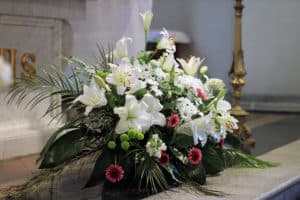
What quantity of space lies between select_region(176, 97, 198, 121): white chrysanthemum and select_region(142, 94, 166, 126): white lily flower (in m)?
0.07

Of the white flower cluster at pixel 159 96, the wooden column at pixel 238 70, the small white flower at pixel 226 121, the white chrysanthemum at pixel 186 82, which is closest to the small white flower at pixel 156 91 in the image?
the white flower cluster at pixel 159 96

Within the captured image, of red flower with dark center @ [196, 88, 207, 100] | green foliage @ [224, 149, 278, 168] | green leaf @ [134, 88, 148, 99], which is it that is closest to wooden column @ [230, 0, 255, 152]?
green foliage @ [224, 149, 278, 168]

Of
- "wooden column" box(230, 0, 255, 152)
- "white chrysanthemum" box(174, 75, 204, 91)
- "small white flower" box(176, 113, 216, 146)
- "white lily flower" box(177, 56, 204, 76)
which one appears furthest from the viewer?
"wooden column" box(230, 0, 255, 152)

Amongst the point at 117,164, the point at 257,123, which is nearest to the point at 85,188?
the point at 117,164

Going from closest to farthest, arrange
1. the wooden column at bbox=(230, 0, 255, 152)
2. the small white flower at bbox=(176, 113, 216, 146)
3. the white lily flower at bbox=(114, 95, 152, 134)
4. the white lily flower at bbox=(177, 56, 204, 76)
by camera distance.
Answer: the white lily flower at bbox=(114, 95, 152, 134), the small white flower at bbox=(176, 113, 216, 146), the white lily flower at bbox=(177, 56, 204, 76), the wooden column at bbox=(230, 0, 255, 152)

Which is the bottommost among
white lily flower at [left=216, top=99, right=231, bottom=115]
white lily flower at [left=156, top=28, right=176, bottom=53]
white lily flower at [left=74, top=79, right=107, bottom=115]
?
white lily flower at [left=216, top=99, right=231, bottom=115]

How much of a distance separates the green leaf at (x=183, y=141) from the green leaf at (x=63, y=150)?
274 millimetres

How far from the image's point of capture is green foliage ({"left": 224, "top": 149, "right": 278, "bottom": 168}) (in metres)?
2.02

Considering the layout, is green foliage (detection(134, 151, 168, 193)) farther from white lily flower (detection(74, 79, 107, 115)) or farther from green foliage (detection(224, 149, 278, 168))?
green foliage (detection(224, 149, 278, 168))

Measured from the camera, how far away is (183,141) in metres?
1.70

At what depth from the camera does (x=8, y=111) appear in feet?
9.05

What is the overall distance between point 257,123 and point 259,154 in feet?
7.65

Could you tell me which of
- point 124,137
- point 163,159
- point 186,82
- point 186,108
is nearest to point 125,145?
point 124,137

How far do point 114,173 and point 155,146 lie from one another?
137 millimetres
